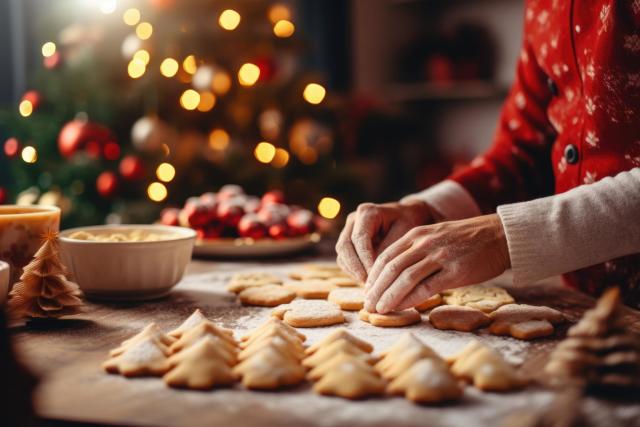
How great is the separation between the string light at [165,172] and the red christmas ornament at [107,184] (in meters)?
0.22

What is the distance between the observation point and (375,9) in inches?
193

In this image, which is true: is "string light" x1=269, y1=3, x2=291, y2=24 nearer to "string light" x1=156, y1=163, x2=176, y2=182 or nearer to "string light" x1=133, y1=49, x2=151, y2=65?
"string light" x1=133, y1=49, x2=151, y2=65

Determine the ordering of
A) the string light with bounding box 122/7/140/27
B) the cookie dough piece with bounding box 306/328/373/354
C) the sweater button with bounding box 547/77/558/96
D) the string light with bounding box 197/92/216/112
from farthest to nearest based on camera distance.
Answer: the string light with bounding box 197/92/216/112, the string light with bounding box 122/7/140/27, the sweater button with bounding box 547/77/558/96, the cookie dough piece with bounding box 306/328/373/354

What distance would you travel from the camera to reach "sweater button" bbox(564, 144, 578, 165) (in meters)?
1.39

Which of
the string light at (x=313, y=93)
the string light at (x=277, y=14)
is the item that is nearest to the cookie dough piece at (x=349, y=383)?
the string light at (x=313, y=93)

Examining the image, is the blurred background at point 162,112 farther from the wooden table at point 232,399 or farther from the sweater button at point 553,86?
the sweater button at point 553,86

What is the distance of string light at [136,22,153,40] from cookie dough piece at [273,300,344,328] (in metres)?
2.03

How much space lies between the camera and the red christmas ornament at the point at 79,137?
8.70 feet

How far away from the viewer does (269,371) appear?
806 mm

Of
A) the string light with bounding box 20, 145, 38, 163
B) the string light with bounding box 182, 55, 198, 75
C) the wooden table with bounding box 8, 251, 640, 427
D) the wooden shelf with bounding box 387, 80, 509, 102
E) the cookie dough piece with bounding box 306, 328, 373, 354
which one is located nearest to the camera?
the wooden table with bounding box 8, 251, 640, 427

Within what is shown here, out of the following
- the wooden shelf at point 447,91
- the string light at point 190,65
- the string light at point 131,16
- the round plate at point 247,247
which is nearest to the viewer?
the round plate at point 247,247

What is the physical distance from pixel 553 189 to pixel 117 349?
50.5 inches

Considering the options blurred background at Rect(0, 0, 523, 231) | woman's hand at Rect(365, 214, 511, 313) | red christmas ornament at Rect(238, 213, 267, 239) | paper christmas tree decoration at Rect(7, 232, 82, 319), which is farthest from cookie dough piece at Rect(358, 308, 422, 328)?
blurred background at Rect(0, 0, 523, 231)

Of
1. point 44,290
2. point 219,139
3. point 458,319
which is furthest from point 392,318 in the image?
point 219,139
